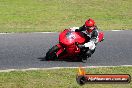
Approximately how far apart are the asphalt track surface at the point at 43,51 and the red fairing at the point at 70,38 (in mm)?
659

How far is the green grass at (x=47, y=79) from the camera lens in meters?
11.4

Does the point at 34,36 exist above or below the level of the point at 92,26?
below

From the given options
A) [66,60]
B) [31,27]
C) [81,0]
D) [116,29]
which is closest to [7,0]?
[81,0]

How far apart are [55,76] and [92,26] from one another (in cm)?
291

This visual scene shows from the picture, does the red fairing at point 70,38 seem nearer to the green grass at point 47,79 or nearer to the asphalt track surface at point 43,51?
the asphalt track surface at point 43,51

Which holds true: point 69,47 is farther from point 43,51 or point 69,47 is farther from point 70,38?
point 43,51

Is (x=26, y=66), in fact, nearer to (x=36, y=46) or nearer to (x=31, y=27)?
(x=36, y=46)

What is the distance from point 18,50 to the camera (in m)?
16.3

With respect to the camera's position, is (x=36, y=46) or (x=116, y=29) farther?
(x=116, y=29)

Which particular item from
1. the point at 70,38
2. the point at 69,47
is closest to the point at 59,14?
the point at 70,38

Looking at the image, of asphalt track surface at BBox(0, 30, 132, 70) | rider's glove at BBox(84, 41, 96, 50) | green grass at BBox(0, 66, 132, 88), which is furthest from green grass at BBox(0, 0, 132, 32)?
green grass at BBox(0, 66, 132, 88)

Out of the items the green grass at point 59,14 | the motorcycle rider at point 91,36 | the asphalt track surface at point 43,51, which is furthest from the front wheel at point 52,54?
the green grass at point 59,14

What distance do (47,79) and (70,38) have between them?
3.08 meters

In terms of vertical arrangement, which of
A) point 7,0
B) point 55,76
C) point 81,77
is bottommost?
point 7,0
